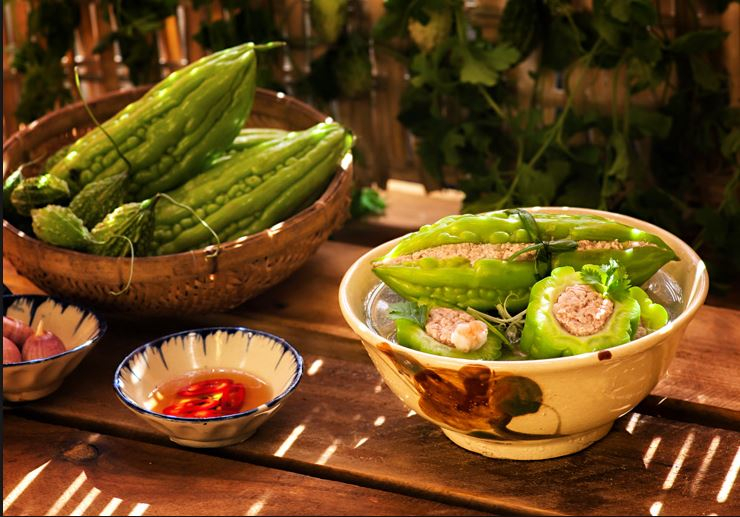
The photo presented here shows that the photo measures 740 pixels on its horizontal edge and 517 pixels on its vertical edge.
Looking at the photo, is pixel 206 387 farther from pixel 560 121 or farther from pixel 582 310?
pixel 560 121

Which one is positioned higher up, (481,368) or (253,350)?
(481,368)

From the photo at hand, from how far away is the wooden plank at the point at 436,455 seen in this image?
3.36ft

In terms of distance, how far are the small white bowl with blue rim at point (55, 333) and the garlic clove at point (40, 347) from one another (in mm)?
24

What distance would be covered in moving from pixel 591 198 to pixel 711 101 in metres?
0.27

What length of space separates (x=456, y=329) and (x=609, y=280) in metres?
0.16

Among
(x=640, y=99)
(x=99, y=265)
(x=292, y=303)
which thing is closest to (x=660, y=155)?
(x=640, y=99)

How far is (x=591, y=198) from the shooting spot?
5.79ft

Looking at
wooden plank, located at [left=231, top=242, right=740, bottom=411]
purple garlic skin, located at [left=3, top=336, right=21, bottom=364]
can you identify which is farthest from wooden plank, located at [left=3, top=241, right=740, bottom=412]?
purple garlic skin, located at [left=3, top=336, right=21, bottom=364]

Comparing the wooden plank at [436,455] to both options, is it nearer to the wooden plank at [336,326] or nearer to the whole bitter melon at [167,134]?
the wooden plank at [336,326]

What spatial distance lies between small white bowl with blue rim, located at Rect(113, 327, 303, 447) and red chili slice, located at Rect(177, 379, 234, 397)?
36 millimetres

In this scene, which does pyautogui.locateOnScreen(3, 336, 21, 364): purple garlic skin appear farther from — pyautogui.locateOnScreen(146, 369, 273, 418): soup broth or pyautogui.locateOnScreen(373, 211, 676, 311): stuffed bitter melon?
pyautogui.locateOnScreen(373, 211, 676, 311): stuffed bitter melon

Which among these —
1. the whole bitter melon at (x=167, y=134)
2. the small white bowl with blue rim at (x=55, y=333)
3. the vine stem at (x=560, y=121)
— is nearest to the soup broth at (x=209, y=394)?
the small white bowl with blue rim at (x=55, y=333)

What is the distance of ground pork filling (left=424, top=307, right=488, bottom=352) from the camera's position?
100 cm

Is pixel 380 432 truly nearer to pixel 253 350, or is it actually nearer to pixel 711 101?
pixel 253 350
